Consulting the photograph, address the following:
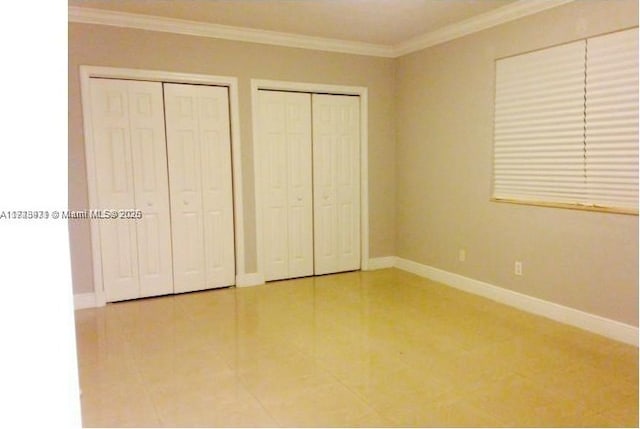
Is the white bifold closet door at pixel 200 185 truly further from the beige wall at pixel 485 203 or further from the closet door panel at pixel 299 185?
the beige wall at pixel 485 203

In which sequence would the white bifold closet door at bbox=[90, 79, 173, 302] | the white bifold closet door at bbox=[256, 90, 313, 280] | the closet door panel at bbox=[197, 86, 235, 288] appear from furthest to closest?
the white bifold closet door at bbox=[256, 90, 313, 280] → the closet door panel at bbox=[197, 86, 235, 288] → the white bifold closet door at bbox=[90, 79, 173, 302]

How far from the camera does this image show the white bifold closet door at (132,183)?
13.4 ft

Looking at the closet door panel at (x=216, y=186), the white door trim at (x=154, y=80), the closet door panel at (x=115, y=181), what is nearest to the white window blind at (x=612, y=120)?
the white door trim at (x=154, y=80)

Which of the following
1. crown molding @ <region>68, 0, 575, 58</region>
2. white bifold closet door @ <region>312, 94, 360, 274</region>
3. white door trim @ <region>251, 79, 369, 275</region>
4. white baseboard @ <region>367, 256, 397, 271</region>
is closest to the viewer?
crown molding @ <region>68, 0, 575, 58</region>

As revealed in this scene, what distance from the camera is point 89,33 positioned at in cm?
394

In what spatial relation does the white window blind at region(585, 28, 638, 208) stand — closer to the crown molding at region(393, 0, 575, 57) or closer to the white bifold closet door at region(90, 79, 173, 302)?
the crown molding at region(393, 0, 575, 57)

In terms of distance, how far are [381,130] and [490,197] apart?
5.40 feet

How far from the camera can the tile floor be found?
235 cm

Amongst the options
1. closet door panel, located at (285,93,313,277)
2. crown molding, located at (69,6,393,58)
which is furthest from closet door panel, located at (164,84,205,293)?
closet door panel, located at (285,93,313,277)

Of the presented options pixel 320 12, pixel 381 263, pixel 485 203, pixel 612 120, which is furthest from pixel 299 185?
pixel 612 120

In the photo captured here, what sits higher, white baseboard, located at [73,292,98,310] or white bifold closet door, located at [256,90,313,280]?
white bifold closet door, located at [256,90,313,280]

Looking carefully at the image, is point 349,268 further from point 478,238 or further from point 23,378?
point 23,378

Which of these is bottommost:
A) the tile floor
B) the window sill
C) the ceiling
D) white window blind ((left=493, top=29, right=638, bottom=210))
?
the tile floor

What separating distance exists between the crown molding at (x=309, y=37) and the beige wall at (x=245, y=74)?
6cm
